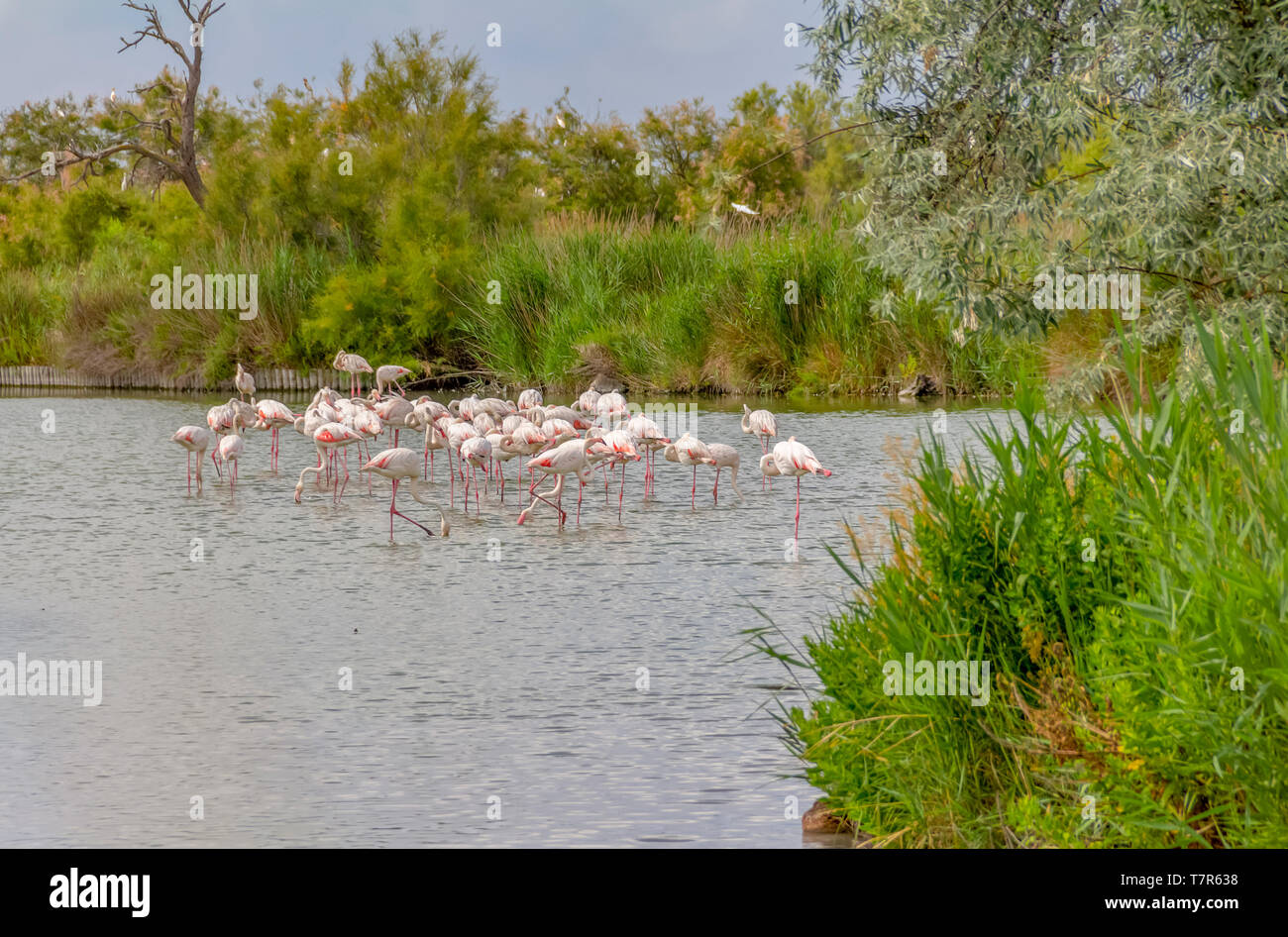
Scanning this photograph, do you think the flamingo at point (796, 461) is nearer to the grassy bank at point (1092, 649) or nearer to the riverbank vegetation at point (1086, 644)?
the riverbank vegetation at point (1086, 644)

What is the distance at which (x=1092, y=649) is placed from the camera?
4312 millimetres

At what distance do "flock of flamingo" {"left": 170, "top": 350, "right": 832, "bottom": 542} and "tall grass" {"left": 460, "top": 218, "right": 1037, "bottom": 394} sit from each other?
7619 millimetres

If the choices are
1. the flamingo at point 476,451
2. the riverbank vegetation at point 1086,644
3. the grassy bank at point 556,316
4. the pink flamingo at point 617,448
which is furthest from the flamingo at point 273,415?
the riverbank vegetation at point 1086,644

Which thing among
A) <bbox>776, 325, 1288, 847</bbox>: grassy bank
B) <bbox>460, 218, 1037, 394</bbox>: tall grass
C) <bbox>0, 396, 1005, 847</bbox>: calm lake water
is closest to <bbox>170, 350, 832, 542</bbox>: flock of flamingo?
<bbox>0, 396, 1005, 847</bbox>: calm lake water

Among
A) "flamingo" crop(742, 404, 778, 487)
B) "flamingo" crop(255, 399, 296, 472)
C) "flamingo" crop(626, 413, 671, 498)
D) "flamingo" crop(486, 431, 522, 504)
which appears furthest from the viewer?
"flamingo" crop(255, 399, 296, 472)

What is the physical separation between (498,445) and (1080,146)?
543cm

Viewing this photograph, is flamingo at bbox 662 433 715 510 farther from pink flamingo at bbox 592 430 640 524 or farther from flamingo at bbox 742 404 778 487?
flamingo at bbox 742 404 778 487

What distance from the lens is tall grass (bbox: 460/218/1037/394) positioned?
2412 cm

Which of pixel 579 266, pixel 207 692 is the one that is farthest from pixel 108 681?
pixel 579 266

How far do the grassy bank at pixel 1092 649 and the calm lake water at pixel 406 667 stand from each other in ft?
1.63

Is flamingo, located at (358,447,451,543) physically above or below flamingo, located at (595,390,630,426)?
below

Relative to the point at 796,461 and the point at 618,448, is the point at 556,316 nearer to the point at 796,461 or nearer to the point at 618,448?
the point at 618,448
